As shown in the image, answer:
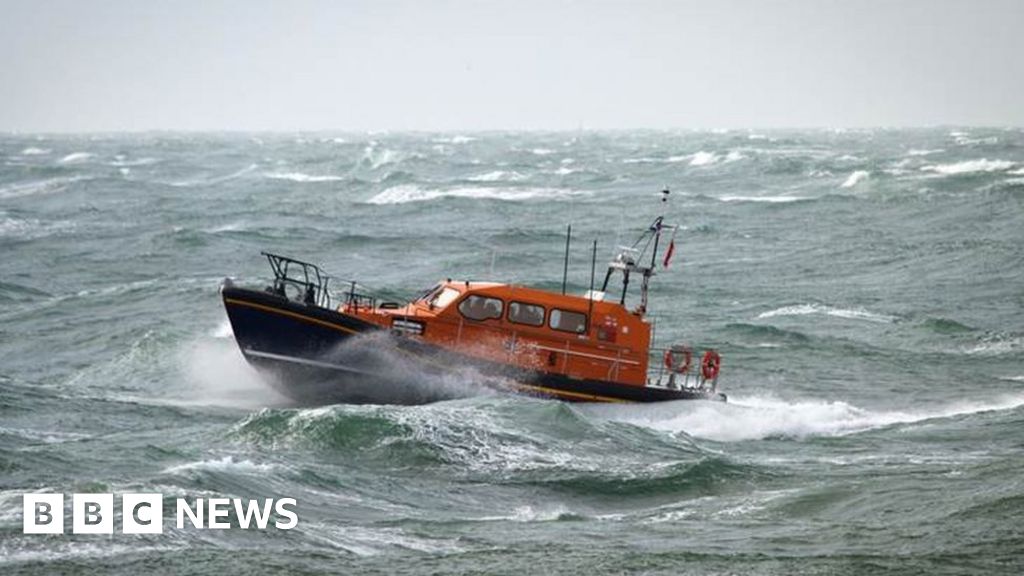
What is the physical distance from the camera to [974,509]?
20.6 metres

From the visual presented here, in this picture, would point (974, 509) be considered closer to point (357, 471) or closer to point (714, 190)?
point (357, 471)

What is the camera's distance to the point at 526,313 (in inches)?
1110

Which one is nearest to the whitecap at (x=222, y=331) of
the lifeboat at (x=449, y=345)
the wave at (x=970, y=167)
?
the lifeboat at (x=449, y=345)

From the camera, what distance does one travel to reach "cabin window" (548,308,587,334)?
28312mm

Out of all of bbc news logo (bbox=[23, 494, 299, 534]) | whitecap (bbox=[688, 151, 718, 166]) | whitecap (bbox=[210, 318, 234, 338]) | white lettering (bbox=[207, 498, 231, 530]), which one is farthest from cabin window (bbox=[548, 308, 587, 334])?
whitecap (bbox=[688, 151, 718, 166])

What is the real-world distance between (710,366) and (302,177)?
78673mm

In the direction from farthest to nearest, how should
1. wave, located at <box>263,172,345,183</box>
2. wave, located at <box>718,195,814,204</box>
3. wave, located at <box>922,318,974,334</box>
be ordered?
wave, located at <box>263,172,345,183</box> < wave, located at <box>718,195,814,204</box> < wave, located at <box>922,318,974,334</box>

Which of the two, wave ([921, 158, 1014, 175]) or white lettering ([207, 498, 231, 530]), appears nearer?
white lettering ([207, 498, 231, 530])

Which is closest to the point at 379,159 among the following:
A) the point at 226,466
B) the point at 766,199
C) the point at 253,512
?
the point at 766,199

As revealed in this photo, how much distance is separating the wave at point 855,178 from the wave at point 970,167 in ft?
15.2

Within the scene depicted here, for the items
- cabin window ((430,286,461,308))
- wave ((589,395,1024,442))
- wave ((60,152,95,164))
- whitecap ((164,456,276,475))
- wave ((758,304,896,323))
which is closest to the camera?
whitecap ((164,456,276,475))

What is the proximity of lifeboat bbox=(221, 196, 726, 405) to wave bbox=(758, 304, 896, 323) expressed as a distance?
41.9 ft

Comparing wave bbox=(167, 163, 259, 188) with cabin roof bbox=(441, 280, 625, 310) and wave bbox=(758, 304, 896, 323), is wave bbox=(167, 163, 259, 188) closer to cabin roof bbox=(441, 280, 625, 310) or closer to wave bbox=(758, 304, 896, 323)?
wave bbox=(758, 304, 896, 323)

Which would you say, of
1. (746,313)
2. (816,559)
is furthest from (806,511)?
(746,313)
